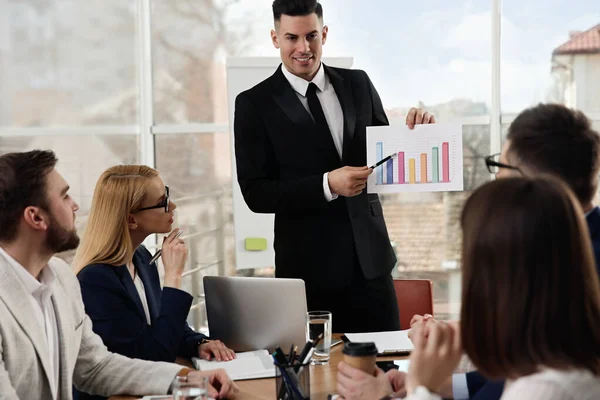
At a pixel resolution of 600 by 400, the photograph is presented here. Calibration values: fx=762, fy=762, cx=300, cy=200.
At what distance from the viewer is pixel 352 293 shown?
2900 millimetres

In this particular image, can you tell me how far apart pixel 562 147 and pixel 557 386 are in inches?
27.9

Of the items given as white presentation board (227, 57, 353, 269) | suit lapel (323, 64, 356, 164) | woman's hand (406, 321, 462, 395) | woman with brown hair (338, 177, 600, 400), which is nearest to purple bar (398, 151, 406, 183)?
suit lapel (323, 64, 356, 164)

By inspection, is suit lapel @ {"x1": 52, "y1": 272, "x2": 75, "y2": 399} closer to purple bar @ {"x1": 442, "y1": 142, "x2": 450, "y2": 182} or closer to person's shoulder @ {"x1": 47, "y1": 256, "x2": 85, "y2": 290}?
person's shoulder @ {"x1": 47, "y1": 256, "x2": 85, "y2": 290}

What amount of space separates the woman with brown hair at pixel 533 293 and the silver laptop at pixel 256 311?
1091 millimetres

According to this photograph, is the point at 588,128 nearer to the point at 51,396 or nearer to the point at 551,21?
the point at 51,396

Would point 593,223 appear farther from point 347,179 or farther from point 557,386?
point 347,179

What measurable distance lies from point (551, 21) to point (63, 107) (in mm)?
3320

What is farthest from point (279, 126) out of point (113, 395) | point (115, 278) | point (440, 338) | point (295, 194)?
point (440, 338)

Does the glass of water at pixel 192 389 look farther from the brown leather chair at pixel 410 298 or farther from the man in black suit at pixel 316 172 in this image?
the brown leather chair at pixel 410 298

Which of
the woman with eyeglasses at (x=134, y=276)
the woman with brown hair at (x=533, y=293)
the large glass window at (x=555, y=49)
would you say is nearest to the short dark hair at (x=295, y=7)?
the woman with eyeglasses at (x=134, y=276)

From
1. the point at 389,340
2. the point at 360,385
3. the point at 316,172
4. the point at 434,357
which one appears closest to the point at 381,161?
the point at 316,172

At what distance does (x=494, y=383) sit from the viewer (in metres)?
1.71

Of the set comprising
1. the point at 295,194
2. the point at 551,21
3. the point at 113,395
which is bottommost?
the point at 113,395

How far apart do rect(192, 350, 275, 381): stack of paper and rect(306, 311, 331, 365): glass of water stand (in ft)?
0.47
